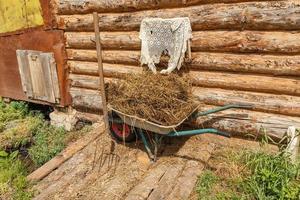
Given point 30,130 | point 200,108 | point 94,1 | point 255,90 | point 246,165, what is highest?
point 94,1

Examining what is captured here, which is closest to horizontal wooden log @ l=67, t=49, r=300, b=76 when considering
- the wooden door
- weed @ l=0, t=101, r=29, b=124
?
the wooden door

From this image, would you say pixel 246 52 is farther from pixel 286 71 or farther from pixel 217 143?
pixel 217 143

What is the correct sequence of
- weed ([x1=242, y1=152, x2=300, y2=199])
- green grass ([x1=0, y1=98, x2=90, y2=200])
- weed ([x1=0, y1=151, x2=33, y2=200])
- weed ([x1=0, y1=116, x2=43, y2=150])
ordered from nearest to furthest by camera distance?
weed ([x1=242, y1=152, x2=300, y2=199]) < weed ([x1=0, y1=151, x2=33, y2=200]) < green grass ([x1=0, y1=98, x2=90, y2=200]) < weed ([x1=0, y1=116, x2=43, y2=150])

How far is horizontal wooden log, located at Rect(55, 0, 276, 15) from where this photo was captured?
462cm

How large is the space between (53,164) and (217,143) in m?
2.28

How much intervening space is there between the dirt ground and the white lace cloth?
113 cm

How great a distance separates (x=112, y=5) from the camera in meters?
5.21

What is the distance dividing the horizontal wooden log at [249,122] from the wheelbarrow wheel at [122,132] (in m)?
0.94

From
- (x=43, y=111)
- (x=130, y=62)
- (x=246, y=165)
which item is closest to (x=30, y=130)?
(x=43, y=111)

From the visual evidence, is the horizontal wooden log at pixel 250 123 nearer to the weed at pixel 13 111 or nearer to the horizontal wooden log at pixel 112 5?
the horizontal wooden log at pixel 112 5

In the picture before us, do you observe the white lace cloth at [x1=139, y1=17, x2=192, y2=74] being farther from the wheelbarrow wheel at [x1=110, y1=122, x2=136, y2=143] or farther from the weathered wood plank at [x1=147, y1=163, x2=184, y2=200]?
the weathered wood plank at [x1=147, y1=163, x2=184, y2=200]

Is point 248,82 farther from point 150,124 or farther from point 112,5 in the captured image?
point 112,5

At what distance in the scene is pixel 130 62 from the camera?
213 inches

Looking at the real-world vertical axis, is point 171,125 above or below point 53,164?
above
